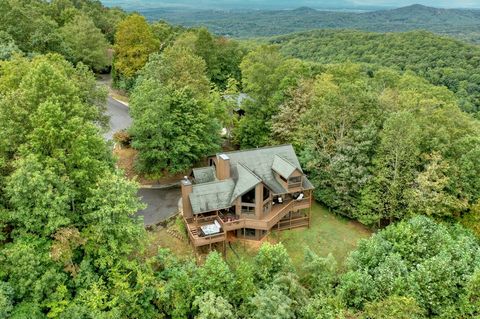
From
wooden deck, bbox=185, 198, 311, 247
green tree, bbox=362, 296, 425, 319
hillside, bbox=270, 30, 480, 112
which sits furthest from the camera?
hillside, bbox=270, 30, 480, 112

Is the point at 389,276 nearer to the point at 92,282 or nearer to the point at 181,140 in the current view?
the point at 92,282

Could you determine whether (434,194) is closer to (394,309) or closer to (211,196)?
(394,309)

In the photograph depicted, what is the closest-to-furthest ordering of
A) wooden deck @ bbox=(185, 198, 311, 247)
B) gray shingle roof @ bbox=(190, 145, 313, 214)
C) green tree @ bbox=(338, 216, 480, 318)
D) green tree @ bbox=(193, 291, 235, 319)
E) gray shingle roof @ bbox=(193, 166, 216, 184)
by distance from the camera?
green tree @ bbox=(193, 291, 235, 319), green tree @ bbox=(338, 216, 480, 318), wooden deck @ bbox=(185, 198, 311, 247), gray shingle roof @ bbox=(190, 145, 313, 214), gray shingle roof @ bbox=(193, 166, 216, 184)

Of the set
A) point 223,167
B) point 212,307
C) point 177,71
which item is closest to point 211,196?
point 223,167

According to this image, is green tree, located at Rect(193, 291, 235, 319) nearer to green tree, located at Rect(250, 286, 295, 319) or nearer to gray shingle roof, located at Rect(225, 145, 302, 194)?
green tree, located at Rect(250, 286, 295, 319)

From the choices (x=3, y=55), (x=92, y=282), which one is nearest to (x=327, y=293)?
(x=92, y=282)

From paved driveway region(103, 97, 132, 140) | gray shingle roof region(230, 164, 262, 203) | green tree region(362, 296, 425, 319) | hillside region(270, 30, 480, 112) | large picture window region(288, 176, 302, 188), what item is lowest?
green tree region(362, 296, 425, 319)

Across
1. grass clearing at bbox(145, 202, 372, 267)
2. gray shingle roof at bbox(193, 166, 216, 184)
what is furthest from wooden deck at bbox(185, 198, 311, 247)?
gray shingle roof at bbox(193, 166, 216, 184)
